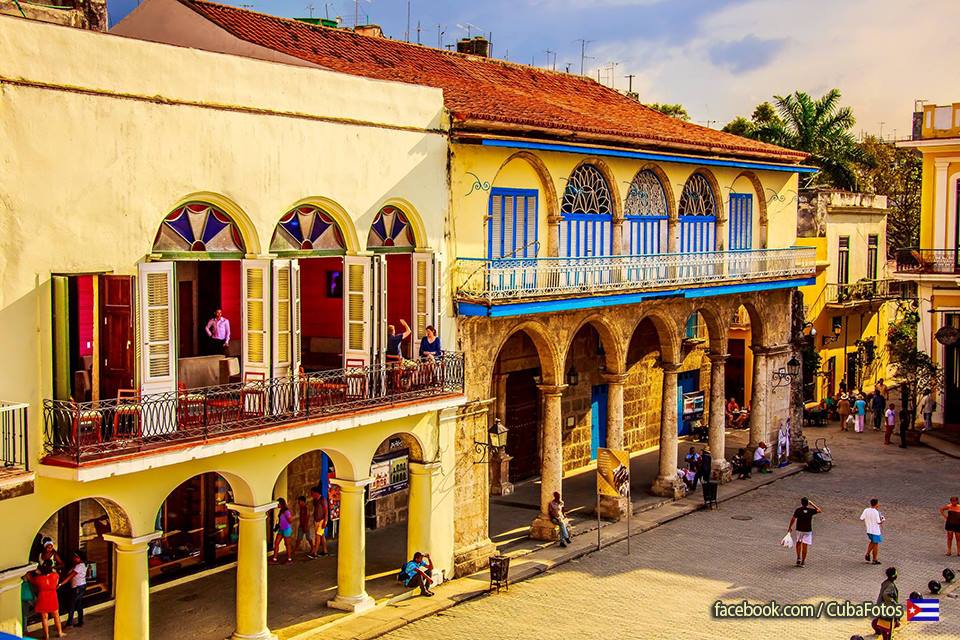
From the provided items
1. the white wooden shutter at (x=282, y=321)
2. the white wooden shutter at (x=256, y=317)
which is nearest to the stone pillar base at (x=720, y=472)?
the white wooden shutter at (x=282, y=321)

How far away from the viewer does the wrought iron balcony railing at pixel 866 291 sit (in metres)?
43.5

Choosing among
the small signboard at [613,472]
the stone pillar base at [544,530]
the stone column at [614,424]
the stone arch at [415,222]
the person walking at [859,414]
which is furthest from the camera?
the person walking at [859,414]

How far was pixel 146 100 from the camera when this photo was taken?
16.7 m

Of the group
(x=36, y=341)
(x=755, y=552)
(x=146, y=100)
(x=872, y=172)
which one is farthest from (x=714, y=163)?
(x=872, y=172)

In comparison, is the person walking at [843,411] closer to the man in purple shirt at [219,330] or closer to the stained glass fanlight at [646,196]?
the stained glass fanlight at [646,196]

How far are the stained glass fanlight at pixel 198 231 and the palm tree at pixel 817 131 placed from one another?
114ft

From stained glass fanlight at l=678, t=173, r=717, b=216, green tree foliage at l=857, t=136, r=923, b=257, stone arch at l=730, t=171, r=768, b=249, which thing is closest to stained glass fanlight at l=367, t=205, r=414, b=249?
stained glass fanlight at l=678, t=173, r=717, b=216

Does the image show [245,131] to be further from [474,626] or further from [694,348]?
[694,348]

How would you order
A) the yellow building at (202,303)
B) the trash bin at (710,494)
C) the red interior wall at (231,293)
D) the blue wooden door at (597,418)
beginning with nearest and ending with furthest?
the yellow building at (202,303) → the red interior wall at (231,293) → the trash bin at (710,494) → the blue wooden door at (597,418)

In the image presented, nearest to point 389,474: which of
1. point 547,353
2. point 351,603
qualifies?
point 547,353

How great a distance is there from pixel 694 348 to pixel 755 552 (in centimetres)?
1213

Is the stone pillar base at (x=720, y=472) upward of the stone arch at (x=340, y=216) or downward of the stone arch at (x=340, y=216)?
downward

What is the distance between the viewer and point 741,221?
1260 inches

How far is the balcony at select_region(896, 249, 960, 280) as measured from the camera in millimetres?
36844
